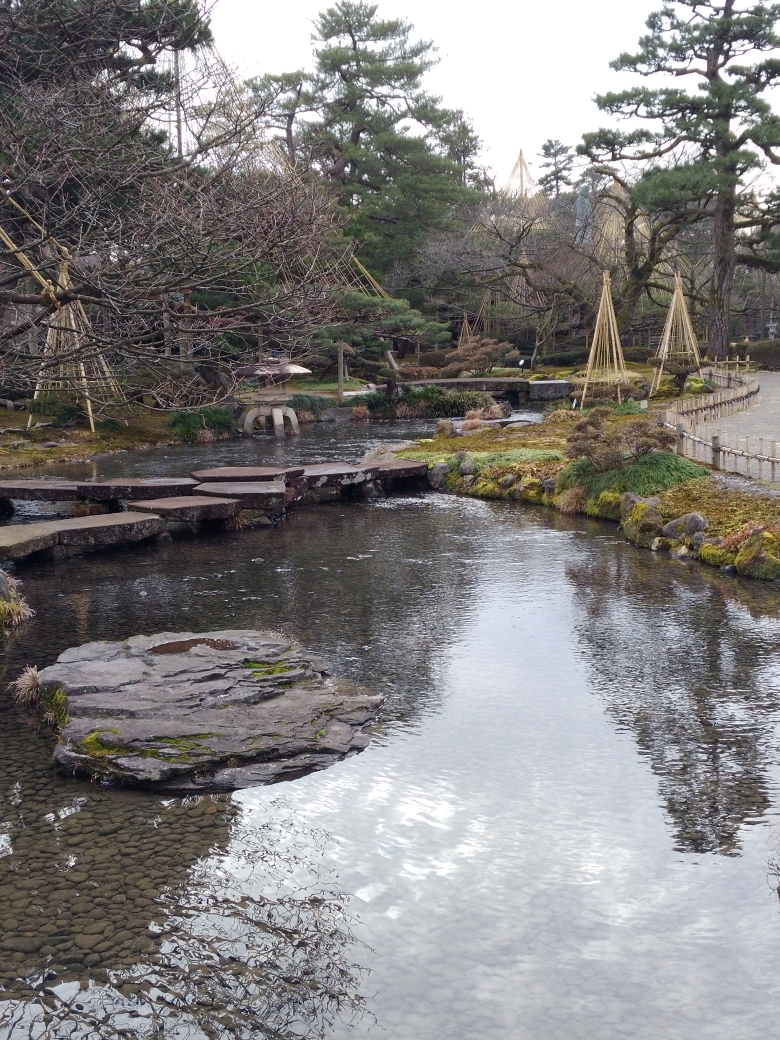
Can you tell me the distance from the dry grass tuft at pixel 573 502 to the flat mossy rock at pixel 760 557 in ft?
12.7

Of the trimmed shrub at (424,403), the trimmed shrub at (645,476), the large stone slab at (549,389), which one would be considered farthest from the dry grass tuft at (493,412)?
the trimmed shrub at (645,476)

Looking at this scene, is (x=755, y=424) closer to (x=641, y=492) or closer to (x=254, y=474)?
(x=641, y=492)

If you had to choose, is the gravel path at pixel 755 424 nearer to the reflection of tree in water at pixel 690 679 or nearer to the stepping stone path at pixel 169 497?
the reflection of tree in water at pixel 690 679

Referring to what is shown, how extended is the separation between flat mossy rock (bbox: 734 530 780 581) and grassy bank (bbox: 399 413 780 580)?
0.01 meters

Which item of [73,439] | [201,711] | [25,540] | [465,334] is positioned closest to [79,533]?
[25,540]

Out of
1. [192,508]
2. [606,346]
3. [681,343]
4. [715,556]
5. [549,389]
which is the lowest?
[715,556]

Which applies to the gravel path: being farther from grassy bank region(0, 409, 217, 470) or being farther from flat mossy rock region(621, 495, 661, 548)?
grassy bank region(0, 409, 217, 470)

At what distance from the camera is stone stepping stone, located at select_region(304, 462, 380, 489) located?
50.2 feet

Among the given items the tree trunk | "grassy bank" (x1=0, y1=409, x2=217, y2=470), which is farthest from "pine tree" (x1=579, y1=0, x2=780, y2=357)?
"grassy bank" (x1=0, y1=409, x2=217, y2=470)

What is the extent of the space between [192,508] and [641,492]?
619 centimetres

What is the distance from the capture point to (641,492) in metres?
13.3

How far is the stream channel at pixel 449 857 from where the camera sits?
365 centimetres

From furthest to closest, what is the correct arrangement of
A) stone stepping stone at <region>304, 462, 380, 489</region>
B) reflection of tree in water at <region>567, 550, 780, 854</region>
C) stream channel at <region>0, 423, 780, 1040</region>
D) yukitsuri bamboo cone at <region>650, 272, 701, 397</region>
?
yukitsuri bamboo cone at <region>650, 272, 701, 397</region>
stone stepping stone at <region>304, 462, 380, 489</region>
reflection of tree in water at <region>567, 550, 780, 854</region>
stream channel at <region>0, 423, 780, 1040</region>

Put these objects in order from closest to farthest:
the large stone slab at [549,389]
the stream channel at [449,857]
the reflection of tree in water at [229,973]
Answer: the reflection of tree in water at [229,973], the stream channel at [449,857], the large stone slab at [549,389]
